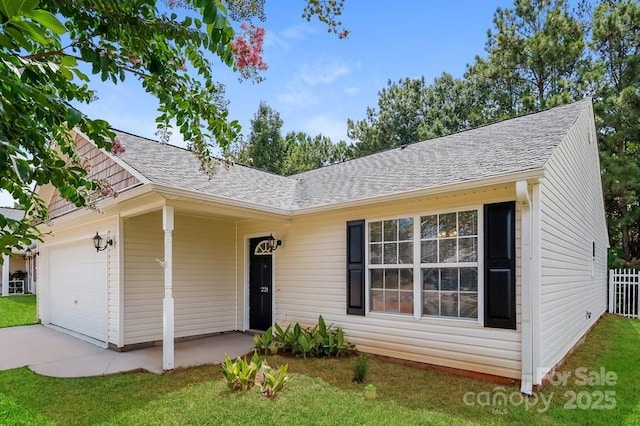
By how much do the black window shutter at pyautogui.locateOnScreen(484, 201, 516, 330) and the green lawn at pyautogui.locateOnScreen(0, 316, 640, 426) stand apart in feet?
3.00

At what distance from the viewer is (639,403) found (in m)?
4.77

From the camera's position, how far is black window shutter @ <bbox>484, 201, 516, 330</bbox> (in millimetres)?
5152

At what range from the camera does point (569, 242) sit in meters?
7.20

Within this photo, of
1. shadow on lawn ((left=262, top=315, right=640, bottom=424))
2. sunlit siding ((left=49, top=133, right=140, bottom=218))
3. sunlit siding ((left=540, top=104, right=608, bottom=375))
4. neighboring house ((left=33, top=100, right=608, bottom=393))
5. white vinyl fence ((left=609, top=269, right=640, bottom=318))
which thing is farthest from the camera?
white vinyl fence ((left=609, top=269, right=640, bottom=318))

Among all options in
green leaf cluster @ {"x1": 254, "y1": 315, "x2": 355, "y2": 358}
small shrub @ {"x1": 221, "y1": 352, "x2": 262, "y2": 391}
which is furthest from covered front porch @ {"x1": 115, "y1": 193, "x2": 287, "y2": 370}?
small shrub @ {"x1": 221, "y1": 352, "x2": 262, "y2": 391}

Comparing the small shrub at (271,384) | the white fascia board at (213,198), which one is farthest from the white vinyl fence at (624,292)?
the small shrub at (271,384)

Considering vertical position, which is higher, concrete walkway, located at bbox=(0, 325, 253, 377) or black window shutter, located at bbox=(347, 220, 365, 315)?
black window shutter, located at bbox=(347, 220, 365, 315)

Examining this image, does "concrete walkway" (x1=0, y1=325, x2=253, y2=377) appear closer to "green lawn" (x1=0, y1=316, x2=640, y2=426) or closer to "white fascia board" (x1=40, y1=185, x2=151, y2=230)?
"green lawn" (x1=0, y1=316, x2=640, y2=426)

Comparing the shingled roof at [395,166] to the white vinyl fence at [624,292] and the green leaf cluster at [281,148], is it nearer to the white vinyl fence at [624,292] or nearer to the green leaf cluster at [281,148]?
the white vinyl fence at [624,292]

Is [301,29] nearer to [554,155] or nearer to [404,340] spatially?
[554,155]

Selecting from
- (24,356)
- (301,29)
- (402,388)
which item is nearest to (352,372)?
(402,388)

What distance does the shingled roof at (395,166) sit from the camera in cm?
589

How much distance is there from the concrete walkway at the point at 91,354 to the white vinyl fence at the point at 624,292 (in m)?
12.3

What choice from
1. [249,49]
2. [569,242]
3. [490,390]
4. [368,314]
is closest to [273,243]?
[368,314]
